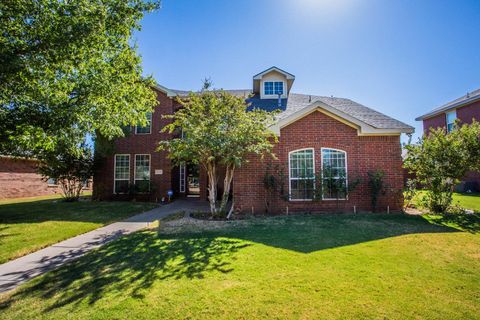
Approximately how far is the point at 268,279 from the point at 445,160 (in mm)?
10028

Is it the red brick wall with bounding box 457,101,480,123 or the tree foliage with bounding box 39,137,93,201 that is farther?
the red brick wall with bounding box 457,101,480,123

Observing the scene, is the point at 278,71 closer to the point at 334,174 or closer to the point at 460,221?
the point at 334,174

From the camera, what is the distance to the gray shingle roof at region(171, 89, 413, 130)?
37.8 ft

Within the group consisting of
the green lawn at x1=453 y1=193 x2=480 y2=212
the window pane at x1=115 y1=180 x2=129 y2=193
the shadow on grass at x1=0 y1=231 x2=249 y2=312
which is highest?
the window pane at x1=115 y1=180 x2=129 y2=193

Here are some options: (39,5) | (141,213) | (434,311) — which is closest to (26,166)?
(141,213)

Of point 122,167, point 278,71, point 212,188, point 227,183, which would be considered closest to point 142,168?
point 122,167

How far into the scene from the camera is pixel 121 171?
16.5 m

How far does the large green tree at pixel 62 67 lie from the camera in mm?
6750

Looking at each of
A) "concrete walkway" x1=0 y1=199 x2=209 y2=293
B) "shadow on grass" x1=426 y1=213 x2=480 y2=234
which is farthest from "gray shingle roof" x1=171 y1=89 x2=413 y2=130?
"concrete walkway" x1=0 y1=199 x2=209 y2=293

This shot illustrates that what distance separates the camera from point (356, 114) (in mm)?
13203

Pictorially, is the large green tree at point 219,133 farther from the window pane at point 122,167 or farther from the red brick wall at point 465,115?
the red brick wall at point 465,115

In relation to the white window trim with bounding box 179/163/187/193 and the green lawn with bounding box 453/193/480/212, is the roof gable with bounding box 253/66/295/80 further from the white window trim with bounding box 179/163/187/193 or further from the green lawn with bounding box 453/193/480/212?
the green lawn with bounding box 453/193/480/212

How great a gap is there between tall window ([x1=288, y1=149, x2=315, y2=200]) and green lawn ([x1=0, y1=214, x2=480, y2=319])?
140 inches

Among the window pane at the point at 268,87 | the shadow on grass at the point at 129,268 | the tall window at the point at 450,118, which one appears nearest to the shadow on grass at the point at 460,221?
the shadow on grass at the point at 129,268
